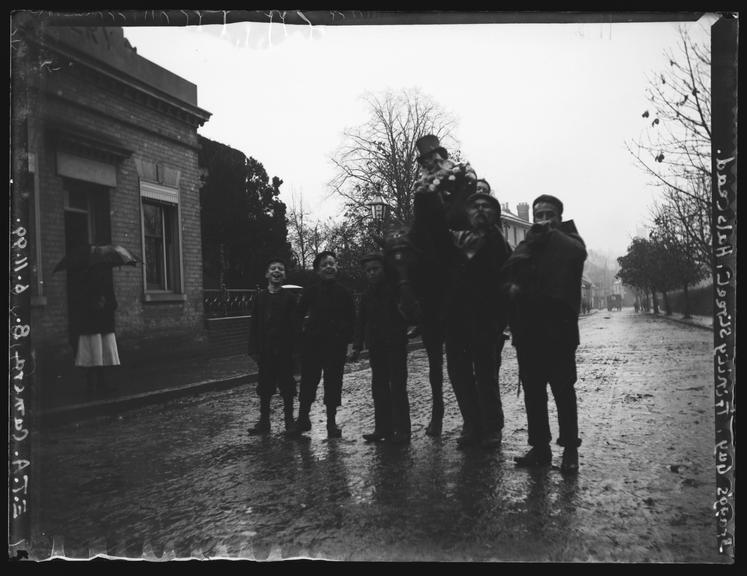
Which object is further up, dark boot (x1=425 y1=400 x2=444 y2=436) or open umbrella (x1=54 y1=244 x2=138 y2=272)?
open umbrella (x1=54 y1=244 x2=138 y2=272)

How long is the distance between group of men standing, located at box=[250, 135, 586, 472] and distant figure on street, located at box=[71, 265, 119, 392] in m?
1.57

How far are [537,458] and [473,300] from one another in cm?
127

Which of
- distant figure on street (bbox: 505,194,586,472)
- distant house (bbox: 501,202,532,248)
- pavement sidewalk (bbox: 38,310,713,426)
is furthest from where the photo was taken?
distant house (bbox: 501,202,532,248)

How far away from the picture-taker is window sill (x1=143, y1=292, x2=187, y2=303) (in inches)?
177

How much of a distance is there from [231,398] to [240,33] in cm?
520

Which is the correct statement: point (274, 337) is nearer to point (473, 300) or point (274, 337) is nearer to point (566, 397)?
point (473, 300)

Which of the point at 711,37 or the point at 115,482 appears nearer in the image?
the point at 711,37

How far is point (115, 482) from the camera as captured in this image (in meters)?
4.13

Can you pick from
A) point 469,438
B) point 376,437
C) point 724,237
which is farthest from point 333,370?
point 724,237

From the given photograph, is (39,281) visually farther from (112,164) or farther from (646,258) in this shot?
(646,258)

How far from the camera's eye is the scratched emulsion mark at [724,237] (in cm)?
315

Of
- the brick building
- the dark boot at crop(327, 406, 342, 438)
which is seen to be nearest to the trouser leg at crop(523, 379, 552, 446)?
the dark boot at crop(327, 406, 342, 438)

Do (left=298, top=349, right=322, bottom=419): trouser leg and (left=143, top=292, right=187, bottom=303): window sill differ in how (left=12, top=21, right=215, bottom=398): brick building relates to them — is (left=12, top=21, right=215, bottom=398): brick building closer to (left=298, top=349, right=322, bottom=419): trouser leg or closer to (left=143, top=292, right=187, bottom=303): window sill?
(left=143, top=292, right=187, bottom=303): window sill

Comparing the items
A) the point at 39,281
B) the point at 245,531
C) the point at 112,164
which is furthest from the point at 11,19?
the point at 245,531
